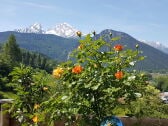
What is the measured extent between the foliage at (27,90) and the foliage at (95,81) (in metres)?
0.84

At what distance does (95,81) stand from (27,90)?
56.7 inches

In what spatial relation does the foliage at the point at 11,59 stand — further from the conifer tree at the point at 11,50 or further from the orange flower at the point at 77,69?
the orange flower at the point at 77,69

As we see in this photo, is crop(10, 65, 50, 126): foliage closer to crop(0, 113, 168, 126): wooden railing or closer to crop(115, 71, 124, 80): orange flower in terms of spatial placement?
crop(0, 113, 168, 126): wooden railing

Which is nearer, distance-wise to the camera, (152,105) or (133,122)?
(133,122)

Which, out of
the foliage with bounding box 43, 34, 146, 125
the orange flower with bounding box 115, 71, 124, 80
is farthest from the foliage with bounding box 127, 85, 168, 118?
the orange flower with bounding box 115, 71, 124, 80

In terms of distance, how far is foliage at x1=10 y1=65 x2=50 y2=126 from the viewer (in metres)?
4.59

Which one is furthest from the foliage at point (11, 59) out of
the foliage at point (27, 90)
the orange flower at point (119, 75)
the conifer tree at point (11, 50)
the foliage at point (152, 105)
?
the orange flower at point (119, 75)

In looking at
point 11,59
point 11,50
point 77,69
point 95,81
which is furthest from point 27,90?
point 11,50

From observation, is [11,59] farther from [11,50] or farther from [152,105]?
[152,105]

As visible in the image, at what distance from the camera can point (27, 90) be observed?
4.68m

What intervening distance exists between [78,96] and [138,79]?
52cm

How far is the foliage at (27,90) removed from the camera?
4594mm

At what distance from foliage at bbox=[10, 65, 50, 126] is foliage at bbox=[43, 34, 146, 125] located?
2.76 ft

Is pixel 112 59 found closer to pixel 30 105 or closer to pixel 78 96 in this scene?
pixel 78 96
